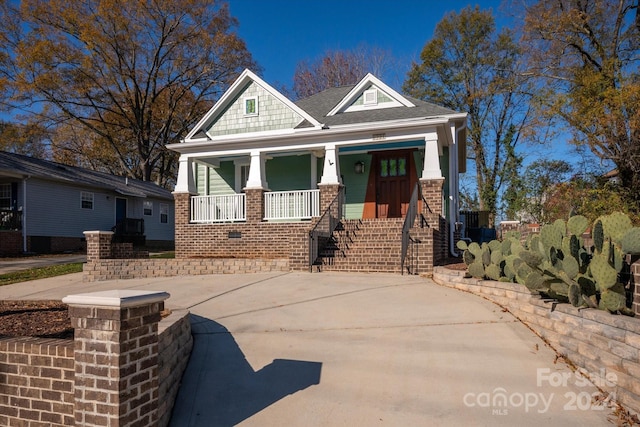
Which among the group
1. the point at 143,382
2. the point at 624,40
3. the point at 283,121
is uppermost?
the point at 624,40

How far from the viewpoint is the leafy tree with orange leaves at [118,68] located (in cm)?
2672

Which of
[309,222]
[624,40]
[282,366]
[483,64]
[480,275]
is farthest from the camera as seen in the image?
[483,64]

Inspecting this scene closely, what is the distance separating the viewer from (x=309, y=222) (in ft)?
42.5

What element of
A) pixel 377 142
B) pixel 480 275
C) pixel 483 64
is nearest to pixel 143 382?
pixel 480 275

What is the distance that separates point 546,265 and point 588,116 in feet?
41.4

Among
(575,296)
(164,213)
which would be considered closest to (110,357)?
(575,296)

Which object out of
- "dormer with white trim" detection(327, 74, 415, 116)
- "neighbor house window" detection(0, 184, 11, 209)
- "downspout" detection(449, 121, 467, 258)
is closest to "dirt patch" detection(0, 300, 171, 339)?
"downspout" detection(449, 121, 467, 258)

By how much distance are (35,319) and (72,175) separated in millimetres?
20707

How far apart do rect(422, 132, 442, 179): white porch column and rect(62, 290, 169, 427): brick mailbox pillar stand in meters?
10.0

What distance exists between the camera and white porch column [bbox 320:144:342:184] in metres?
13.0

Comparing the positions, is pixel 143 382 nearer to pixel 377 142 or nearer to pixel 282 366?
pixel 282 366

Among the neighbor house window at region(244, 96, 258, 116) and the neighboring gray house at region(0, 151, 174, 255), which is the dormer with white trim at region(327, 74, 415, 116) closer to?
the neighbor house window at region(244, 96, 258, 116)

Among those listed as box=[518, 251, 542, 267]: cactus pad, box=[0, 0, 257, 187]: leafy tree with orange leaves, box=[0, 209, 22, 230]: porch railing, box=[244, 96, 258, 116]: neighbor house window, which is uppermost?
box=[0, 0, 257, 187]: leafy tree with orange leaves

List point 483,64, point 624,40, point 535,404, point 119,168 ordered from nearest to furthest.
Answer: point 535,404, point 624,40, point 483,64, point 119,168
